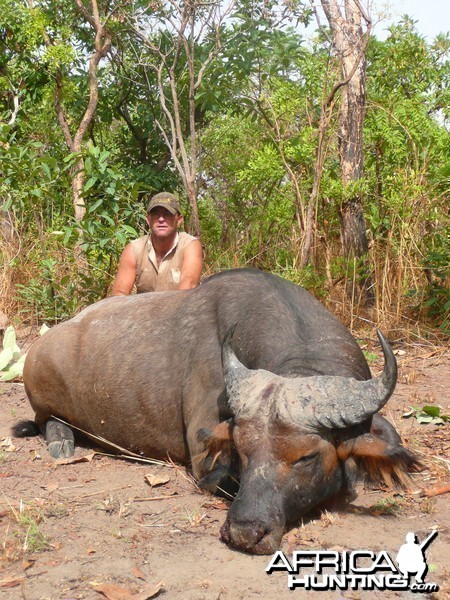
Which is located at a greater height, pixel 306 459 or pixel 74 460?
pixel 306 459

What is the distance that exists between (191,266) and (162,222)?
0.51m

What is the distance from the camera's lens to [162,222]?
24.6 ft

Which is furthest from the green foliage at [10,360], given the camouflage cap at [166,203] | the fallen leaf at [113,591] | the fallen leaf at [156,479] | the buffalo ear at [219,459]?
the fallen leaf at [113,591]

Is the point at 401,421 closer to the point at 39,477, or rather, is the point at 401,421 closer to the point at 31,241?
the point at 39,477

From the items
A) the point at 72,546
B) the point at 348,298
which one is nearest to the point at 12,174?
the point at 348,298

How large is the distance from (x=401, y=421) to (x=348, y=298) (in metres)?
3.02

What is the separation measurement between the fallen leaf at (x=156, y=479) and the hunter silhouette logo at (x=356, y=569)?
132cm

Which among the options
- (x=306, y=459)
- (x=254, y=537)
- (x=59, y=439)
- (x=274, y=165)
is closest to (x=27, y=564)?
(x=254, y=537)

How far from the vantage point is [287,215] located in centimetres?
928

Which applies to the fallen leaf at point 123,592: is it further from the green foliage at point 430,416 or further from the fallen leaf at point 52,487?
the green foliage at point 430,416

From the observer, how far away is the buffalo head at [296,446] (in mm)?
3766

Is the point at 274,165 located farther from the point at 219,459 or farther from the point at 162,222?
the point at 219,459

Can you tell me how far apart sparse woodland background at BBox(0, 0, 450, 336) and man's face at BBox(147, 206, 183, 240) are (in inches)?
27.5

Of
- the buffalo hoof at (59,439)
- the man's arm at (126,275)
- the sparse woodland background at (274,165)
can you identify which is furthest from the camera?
the sparse woodland background at (274,165)
